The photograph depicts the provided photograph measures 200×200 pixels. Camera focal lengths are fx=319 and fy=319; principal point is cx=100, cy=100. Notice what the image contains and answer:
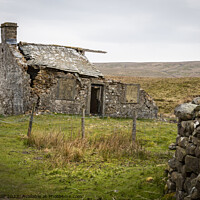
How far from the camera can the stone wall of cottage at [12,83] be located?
18.0 metres

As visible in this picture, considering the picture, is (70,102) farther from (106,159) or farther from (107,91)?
(106,159)

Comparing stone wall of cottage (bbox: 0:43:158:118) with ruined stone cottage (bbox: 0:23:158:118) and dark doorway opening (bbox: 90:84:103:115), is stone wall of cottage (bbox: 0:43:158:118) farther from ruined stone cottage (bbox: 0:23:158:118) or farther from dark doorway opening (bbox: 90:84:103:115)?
dark doorway opening (bbox: 90:84:103:115)

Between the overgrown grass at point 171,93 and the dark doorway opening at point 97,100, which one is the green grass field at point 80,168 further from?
the overgrown grass at point 171,93

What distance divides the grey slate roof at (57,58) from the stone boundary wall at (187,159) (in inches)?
545

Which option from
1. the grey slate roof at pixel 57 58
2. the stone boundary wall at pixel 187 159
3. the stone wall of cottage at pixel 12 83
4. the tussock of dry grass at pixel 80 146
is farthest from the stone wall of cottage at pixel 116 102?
the stone boundary wall at pixel 187 159

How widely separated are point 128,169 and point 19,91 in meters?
11.9

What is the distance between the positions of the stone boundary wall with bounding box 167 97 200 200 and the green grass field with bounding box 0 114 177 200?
58cm

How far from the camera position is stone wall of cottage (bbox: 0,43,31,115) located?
18000mm

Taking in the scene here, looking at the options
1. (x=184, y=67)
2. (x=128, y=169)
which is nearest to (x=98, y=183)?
(x=128, y=169)

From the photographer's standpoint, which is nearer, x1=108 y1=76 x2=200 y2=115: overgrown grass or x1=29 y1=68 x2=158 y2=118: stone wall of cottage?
x1=29 y1=68 x2=158 y2=118: stone wall of cottage

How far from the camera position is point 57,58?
2009cm

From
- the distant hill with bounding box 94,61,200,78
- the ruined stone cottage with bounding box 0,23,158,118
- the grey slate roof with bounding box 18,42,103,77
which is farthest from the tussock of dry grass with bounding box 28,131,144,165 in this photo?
the distant hill with bounding box 94,61,200,78

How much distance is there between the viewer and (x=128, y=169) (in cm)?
768

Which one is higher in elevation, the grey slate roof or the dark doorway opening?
the grey slate roof
